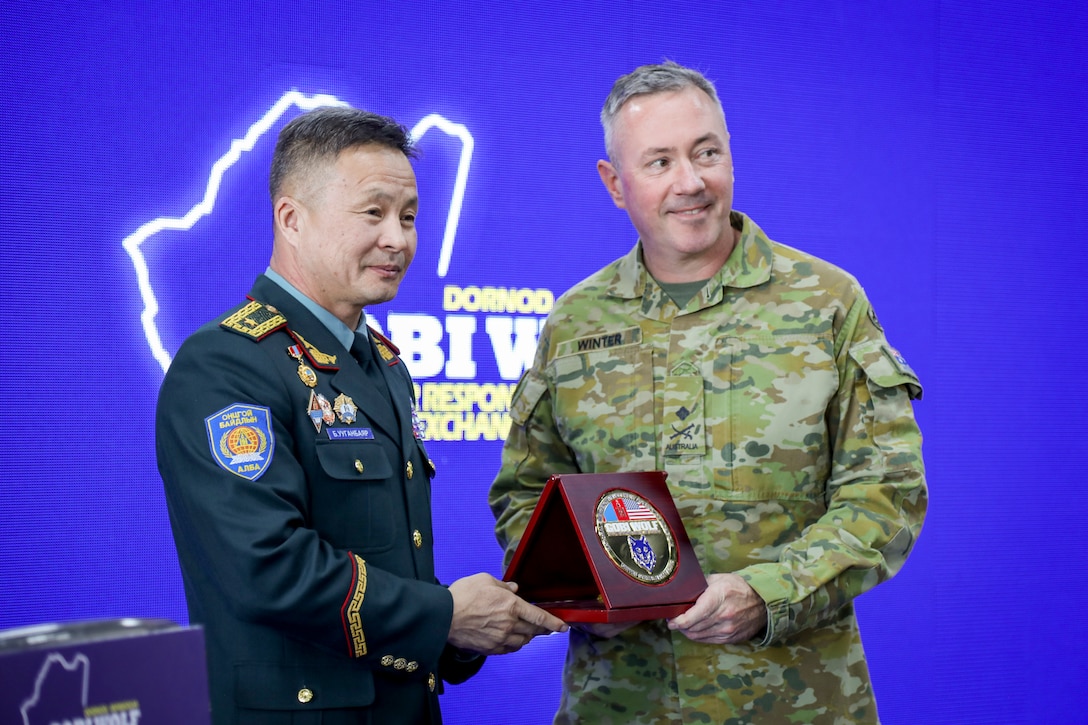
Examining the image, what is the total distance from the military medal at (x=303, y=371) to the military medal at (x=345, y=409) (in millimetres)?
44

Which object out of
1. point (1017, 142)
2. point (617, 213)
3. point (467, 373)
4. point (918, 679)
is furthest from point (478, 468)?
point (1017, 142)

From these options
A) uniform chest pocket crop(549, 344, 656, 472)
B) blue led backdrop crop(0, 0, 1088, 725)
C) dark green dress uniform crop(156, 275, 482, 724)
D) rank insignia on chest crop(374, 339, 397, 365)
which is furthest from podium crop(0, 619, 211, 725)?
blue led backdrop crop(0, 0, 1088, 725)

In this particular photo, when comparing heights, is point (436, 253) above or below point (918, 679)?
above

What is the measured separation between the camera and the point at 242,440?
55.8 inches

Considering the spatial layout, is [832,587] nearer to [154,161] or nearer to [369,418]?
[369,418]

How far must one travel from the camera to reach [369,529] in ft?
5.13

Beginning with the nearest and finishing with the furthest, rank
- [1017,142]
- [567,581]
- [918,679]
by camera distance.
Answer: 1. [567,581]
2. [918,679]
3. [1017,142]

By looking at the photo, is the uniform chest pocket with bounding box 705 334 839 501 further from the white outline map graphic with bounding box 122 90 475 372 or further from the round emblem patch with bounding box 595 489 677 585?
the white outline map graphic with bounding box 122 90 475 372

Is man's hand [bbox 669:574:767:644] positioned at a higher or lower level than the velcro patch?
lower

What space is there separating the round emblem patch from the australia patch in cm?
52

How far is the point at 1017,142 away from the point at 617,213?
1650 mm

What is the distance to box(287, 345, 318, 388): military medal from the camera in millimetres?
1547

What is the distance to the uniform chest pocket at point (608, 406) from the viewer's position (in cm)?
188

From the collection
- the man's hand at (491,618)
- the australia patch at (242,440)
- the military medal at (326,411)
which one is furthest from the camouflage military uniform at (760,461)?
the australia patch at (242,440)
